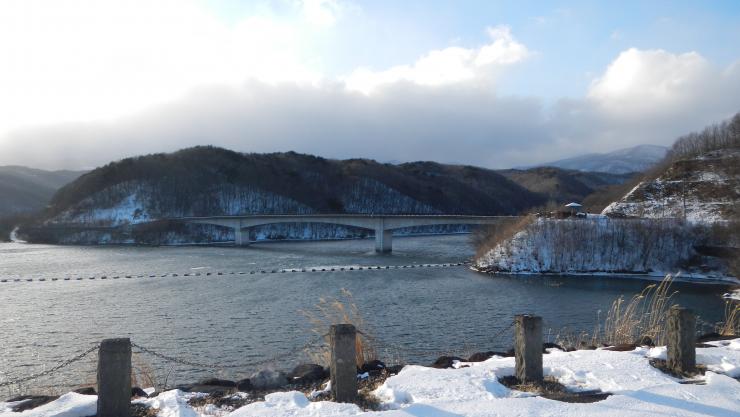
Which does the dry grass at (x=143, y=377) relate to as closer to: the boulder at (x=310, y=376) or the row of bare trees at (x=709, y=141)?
the boulder at (x=310, y=376)

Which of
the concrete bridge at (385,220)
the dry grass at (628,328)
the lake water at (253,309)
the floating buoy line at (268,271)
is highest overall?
the concrete bridge at (385,220)

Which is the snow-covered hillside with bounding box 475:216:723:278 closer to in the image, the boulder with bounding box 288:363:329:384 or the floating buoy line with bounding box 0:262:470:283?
the floating buoy line with bounding box 0:262:470:283

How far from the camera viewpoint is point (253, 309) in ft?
101

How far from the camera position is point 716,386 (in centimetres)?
747

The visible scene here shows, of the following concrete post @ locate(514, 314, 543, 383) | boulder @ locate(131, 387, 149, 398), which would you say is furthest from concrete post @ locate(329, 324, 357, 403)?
boulder @ locate(131, 387, 149, 398)

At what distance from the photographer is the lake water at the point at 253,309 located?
20.9m

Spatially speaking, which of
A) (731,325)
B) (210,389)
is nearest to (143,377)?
(210,389)

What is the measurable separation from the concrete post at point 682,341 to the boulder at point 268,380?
6.02m

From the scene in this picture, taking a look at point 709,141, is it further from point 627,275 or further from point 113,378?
point 113,378

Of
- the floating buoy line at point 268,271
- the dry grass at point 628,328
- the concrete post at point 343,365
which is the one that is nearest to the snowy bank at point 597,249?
the floating buoy line at point 268,271

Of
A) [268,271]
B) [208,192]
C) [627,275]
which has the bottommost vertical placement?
[627,275]

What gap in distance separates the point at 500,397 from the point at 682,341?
3195mm

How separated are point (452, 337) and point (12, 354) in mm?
17654

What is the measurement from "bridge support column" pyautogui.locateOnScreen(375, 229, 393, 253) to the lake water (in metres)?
18.1
